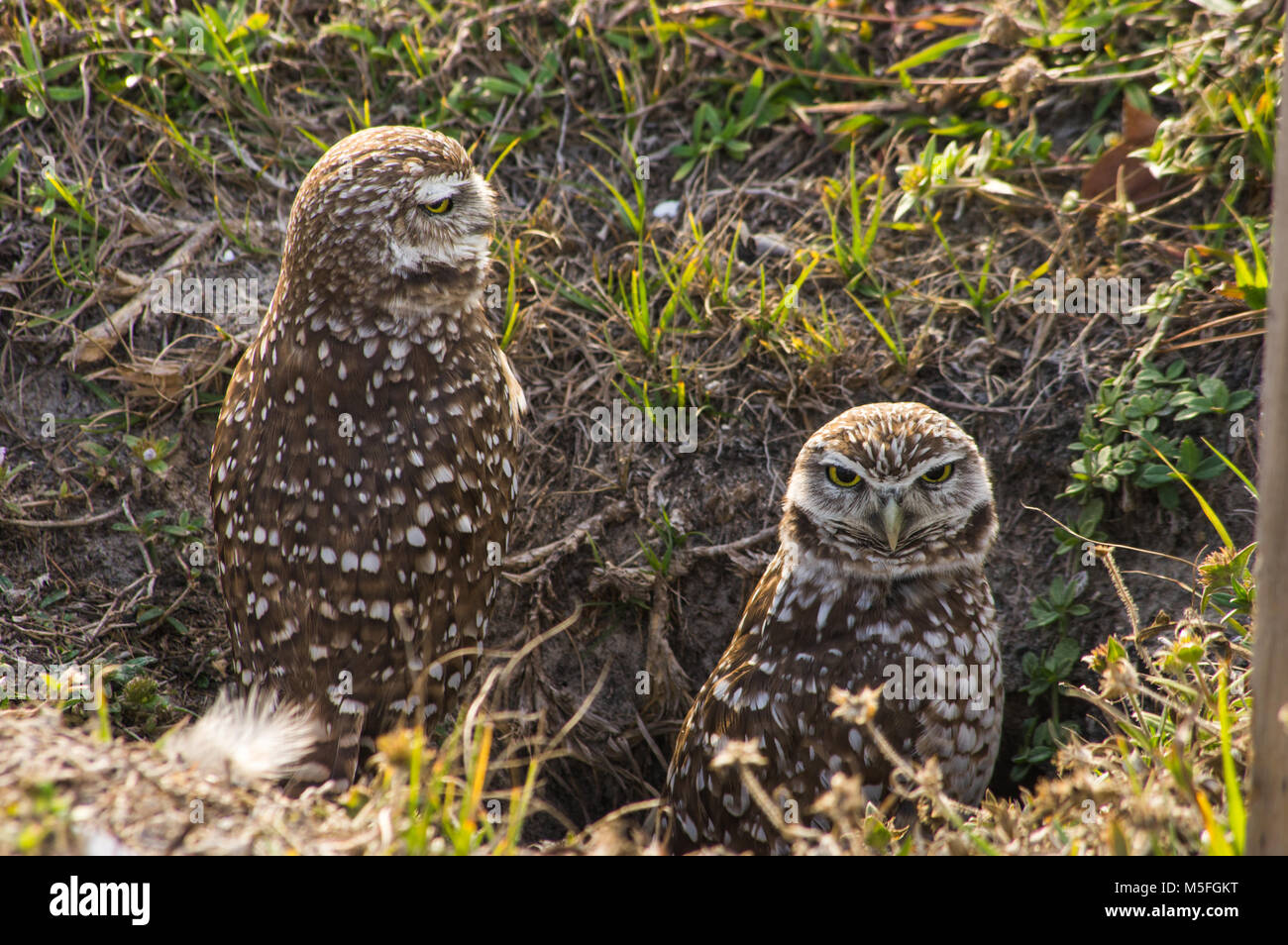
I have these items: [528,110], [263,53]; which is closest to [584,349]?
[528,110]

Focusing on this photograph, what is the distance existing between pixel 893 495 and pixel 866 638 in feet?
1.63

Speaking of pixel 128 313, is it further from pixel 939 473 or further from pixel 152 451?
pixel 939 473

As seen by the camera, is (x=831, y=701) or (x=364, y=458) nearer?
(x=831, y=701)

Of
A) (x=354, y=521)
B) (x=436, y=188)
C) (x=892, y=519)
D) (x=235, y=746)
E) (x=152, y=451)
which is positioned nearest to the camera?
(x=235, y=746)

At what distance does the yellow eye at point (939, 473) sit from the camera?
330 cm

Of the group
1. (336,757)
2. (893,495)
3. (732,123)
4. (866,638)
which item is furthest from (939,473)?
(732,123)

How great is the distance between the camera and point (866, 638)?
3.37m

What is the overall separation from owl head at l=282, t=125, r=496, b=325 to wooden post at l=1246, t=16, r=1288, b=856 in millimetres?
2460

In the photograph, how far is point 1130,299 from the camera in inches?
166

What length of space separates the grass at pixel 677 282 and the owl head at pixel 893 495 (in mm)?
737

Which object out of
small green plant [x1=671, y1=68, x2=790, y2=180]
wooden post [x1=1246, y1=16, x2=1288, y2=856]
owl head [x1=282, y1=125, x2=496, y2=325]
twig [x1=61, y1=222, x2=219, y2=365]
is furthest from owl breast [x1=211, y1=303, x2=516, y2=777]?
wooden post [x1=1246, y1=16, x2=1288, y2=856]

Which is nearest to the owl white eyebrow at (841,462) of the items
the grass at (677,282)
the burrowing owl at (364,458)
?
the grass at (677,282)

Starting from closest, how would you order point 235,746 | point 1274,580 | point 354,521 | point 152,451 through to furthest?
point 1274,580 → point 235,746 → point 354,521 → point 152,451
